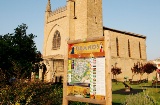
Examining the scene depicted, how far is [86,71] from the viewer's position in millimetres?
5863

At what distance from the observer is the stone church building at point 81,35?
27.2 meters

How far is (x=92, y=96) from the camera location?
5633mm

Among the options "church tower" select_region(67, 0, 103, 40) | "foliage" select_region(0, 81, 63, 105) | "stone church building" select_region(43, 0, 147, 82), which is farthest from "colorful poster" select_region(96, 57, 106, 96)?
"church tower" select_region(67, 0, 103, 40)

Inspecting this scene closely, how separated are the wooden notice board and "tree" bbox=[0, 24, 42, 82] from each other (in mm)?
5942

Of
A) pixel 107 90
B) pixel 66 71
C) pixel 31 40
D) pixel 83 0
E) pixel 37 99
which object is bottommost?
pixel 37 99

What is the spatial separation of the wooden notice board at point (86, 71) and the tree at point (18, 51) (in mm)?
5942

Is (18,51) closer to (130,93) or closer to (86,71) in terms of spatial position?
(86,71)

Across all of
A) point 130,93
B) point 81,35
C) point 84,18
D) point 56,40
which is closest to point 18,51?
point 130,93

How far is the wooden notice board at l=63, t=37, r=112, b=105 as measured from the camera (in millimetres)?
5508

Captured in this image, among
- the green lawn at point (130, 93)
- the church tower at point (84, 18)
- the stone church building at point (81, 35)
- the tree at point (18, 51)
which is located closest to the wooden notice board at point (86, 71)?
the green lawn at point (130, 93)

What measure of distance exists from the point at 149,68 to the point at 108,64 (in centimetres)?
2506

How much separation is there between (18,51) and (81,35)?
15621mm

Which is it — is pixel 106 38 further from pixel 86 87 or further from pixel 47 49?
pixel 47 49

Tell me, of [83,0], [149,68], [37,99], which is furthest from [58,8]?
[37,99]
